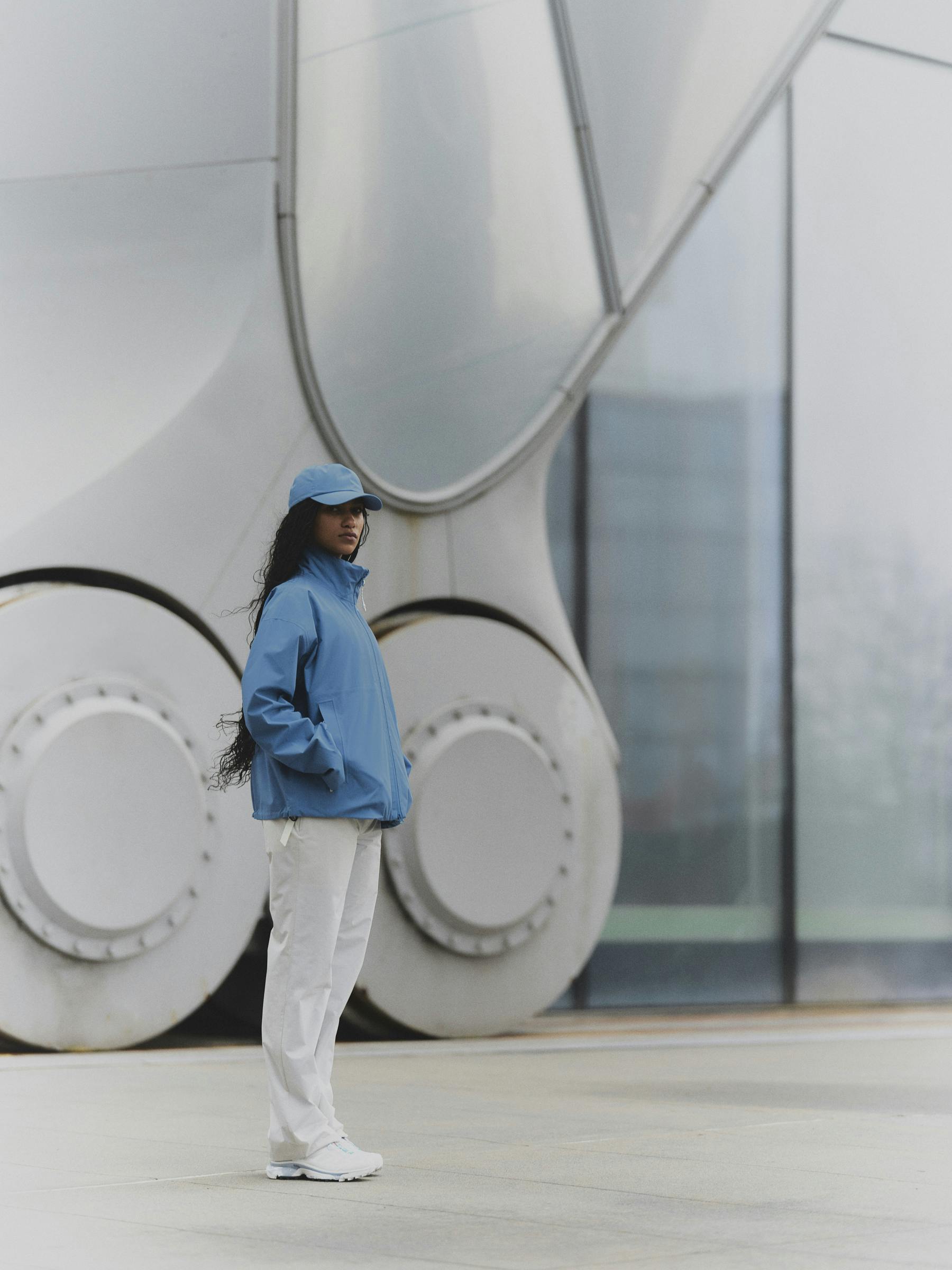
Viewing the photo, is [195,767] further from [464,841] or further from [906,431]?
[906,431]

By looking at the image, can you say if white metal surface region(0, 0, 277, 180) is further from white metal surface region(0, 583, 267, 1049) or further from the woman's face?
the woman's face

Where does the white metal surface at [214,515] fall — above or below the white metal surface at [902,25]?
below

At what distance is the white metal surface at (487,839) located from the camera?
27.0ft

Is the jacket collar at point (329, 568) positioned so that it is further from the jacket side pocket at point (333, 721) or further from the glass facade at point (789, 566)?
the glass facade at point (789, 566)

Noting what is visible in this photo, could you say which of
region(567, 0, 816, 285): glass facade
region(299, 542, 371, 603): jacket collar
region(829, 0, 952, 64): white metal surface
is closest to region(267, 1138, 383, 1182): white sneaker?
region(299, 542, 371, 603): jacket collar

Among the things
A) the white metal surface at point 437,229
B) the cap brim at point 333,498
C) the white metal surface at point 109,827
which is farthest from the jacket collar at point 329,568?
the white metal surface at point 437,229

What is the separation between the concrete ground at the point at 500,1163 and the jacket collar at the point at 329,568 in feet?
4.95

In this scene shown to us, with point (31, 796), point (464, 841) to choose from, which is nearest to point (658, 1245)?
point (31, 796)

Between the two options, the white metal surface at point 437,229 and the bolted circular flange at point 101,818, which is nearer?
the bolted circular flange at point 101,818

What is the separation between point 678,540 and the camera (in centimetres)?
1161

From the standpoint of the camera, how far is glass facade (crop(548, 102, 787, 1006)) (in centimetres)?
1134

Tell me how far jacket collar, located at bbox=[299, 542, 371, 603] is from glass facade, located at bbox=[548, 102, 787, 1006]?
6277 mm

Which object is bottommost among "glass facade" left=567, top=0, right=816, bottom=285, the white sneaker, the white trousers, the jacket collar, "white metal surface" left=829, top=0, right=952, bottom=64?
the white sneaker

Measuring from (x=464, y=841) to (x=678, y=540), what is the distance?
382 cm
